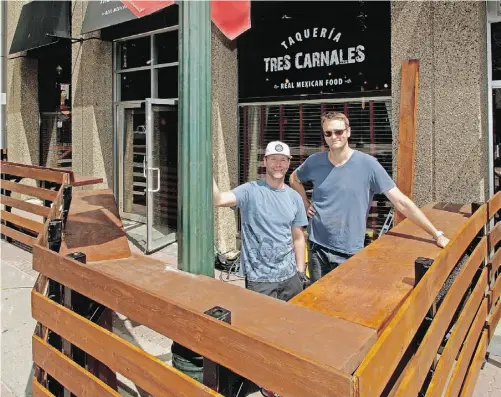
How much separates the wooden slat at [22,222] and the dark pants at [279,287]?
15.3ft

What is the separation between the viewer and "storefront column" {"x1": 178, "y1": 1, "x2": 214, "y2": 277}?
6.81 feet

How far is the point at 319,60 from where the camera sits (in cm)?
646

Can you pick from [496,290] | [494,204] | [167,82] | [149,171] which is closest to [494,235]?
[494,204]

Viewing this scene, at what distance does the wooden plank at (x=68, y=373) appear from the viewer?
79.6 inches

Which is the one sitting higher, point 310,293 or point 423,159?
point 423,159

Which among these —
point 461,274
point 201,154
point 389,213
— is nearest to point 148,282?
point 201,154

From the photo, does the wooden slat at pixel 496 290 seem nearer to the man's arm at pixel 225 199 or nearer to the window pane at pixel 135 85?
the man's arm at pixel 225 199

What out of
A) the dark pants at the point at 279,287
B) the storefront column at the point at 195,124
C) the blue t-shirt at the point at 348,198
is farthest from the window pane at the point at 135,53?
the storefront column at the point at 195,124

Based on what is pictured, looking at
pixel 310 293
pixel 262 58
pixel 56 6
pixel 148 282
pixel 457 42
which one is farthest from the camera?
pixel 56 6

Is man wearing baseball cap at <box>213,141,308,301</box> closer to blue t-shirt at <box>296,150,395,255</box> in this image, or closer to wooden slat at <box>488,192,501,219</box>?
blue t-shirt at <box>296,150,395,255</box>

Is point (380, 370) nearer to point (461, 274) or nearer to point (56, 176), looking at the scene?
point (461, 274)

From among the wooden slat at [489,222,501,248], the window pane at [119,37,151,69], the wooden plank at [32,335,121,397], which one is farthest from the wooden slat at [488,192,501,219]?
the window pane at [119,37,151,69]

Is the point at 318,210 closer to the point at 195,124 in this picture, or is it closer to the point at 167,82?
the point at 195,124

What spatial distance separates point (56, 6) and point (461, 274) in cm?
974
